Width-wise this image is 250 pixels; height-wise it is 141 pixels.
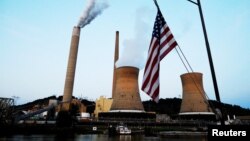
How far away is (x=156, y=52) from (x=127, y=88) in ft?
119

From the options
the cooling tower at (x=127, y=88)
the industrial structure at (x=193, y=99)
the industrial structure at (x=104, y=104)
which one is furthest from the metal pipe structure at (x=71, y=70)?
the industrial structure at (x=193, y=99)

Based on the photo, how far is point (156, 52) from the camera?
631cm

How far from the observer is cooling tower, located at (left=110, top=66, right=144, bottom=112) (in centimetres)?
4253

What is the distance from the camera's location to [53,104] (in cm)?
5325

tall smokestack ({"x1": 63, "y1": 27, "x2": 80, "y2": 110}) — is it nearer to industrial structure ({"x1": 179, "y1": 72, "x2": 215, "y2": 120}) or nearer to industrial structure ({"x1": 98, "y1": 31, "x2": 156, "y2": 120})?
industrial structure ({"x1": 98, "y1": 31, "x2": 156, "y2": 120})

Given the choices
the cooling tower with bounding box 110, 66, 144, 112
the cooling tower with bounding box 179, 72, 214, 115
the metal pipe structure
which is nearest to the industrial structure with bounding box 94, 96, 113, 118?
the metal pipe structure

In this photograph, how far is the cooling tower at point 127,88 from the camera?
140 ft

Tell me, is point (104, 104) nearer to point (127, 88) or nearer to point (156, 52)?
point (127, 88)

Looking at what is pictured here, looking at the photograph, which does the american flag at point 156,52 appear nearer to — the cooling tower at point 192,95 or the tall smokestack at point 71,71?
the cooling tower at point 192,95

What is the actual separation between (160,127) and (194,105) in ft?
27.3

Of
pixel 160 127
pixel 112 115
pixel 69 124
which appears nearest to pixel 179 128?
pixel 160 127

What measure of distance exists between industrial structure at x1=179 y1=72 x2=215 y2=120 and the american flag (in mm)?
38830

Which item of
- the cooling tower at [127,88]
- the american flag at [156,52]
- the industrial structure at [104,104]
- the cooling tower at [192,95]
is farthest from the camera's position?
the industrial structure at [104,104]

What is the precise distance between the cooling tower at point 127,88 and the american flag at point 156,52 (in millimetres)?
35831
